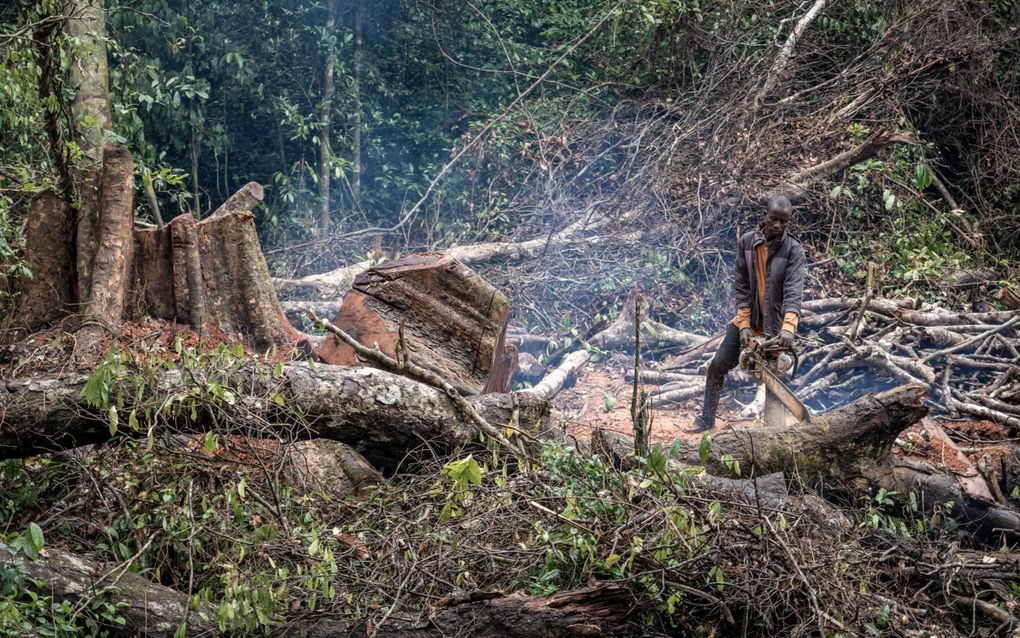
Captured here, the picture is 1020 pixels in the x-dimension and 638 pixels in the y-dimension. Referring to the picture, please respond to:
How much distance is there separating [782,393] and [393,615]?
11.6ft

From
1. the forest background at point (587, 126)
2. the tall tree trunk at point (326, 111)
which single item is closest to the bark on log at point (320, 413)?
the forest background at point (587, 126)

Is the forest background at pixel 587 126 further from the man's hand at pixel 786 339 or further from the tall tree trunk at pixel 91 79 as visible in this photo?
the man's hand at pixel 786 339

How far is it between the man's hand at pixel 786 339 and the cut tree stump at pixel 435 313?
1885mm

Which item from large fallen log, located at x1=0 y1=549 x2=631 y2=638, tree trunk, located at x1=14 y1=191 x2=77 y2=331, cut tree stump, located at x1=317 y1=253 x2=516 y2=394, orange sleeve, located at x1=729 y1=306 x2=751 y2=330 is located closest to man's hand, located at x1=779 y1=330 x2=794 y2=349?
orange sleeve, located at x1=729 y1=306 x2=751 y2=330

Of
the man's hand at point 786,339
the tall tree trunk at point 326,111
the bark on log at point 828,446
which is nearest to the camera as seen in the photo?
the bark on log at point 828,446

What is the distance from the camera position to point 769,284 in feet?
20.7

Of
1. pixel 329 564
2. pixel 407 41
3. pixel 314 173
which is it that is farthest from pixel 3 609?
pixel 407 41

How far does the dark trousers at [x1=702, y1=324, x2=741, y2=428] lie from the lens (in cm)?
672

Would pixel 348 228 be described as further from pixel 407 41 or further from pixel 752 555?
pixel 752 555

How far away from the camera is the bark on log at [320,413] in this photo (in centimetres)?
399

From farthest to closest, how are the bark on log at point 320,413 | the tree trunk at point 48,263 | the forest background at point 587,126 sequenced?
the forest background at point 587,126 < the tree trunk at point 48,263 < the bark on log at point 320,413

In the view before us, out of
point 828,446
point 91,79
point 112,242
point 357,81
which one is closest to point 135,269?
point 112,242

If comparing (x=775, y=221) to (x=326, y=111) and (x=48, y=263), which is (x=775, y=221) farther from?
(x=326, y=111)

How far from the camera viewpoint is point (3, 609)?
3.07 m
